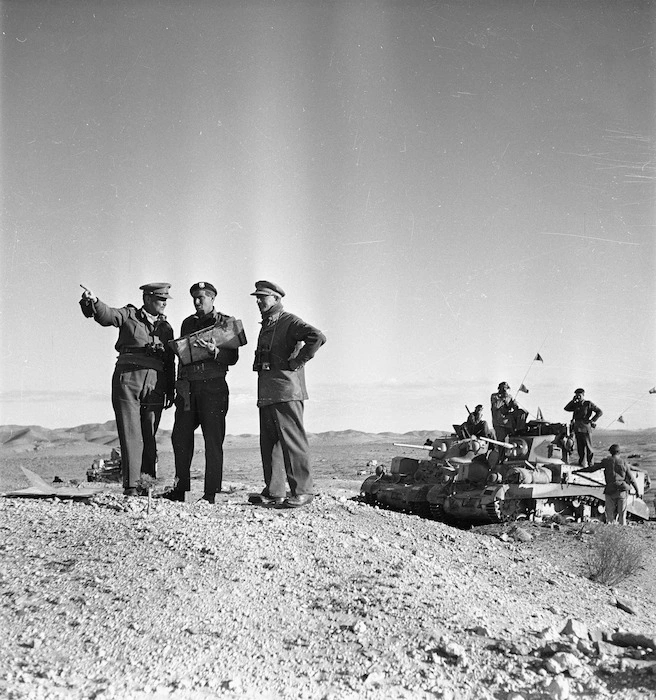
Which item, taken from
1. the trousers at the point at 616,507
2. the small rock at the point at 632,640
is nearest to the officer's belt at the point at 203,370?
the small rock at the point at 632,640

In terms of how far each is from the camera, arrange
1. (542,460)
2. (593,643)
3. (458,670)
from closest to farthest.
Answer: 1. (458,670)
2. (593,643)
3. (542,460)

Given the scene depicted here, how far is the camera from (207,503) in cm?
691

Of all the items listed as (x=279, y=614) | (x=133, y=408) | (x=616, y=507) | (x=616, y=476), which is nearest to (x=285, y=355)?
(x=133, y=408)

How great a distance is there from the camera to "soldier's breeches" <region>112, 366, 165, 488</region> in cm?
740

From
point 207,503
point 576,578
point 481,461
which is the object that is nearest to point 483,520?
point 481,461

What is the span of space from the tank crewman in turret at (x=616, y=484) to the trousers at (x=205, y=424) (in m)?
7.41

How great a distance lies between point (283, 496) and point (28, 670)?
3.89 meters

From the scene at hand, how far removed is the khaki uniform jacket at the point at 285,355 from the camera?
7.02 m

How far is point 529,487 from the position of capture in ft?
39.7

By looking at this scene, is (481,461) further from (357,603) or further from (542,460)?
(357,603)

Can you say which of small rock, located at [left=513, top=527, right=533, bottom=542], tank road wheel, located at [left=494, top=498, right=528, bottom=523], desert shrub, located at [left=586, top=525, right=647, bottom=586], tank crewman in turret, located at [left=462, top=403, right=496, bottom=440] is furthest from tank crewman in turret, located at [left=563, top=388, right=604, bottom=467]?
desert shrub, located at [left=586, top=525, right=647, bottom=586]

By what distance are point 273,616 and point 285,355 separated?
315 cm

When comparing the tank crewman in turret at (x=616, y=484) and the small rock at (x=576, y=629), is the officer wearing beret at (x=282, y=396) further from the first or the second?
the tank crewman in turret at (x=616, y=484)

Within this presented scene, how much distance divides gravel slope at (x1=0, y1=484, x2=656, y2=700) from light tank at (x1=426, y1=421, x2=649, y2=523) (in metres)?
5.53
